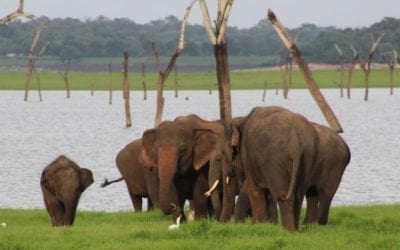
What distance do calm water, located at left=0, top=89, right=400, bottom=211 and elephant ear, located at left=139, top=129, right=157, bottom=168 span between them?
9337mm

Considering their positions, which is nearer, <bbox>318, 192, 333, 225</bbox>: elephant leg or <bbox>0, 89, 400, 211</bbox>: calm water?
<bbox>318, 192, 333, 225</bbox>: elephant leg

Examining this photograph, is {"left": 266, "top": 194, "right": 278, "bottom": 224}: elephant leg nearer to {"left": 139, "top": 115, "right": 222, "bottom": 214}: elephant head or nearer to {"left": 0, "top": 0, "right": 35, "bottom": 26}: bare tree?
{"left": 139, "top": 115, "right": 222, "bottom": 214}: elephant head

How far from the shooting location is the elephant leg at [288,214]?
49.0 ft

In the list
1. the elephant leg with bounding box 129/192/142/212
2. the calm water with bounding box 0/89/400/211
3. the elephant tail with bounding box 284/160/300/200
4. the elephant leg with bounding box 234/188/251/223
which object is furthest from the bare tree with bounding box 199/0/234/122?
the elephant tail with bounding box 284/160/300/200

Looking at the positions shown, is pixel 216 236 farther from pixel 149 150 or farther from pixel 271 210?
pixel 149 150

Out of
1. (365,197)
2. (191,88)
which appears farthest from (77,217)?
(191,88)

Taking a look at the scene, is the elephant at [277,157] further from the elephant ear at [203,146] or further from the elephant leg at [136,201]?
the elephant leg at [136,201]

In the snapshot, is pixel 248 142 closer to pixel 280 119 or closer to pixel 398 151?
pixel 280 119

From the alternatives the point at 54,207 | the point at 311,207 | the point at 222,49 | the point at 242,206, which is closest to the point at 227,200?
the point at 242,206

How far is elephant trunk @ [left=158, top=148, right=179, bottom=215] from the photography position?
57.6 feet

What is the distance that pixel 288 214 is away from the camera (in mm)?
15055

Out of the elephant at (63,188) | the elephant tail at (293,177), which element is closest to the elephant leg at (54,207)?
the elephant at (63,188)

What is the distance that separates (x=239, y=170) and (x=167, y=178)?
1.70m

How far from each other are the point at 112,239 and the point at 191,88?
122833 millimetres
